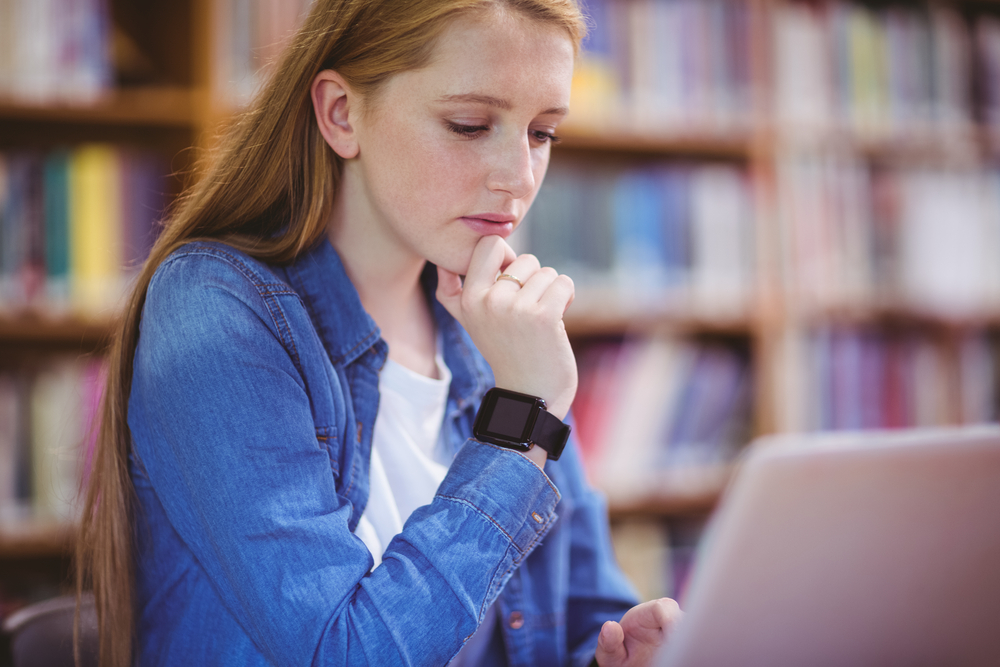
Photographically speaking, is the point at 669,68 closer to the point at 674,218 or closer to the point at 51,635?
the point at 674,218

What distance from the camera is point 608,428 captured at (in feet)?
6.13

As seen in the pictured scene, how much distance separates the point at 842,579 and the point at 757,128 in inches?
65.4

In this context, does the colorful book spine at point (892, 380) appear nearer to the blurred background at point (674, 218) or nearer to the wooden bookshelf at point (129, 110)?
the blurred background at point (674, 218)

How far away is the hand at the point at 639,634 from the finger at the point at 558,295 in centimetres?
30

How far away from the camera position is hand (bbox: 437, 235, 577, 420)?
2.48 feet

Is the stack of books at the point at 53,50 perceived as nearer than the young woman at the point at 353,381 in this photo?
No

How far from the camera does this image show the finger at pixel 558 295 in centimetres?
78

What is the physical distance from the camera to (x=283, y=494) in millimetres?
657

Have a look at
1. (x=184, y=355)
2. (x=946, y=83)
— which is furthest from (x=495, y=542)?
(x=946, y=83)

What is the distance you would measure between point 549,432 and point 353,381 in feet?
0.78

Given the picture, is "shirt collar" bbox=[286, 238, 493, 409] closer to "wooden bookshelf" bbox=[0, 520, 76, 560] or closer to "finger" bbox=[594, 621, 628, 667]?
"finger" bbox=[594, 621, 628, 667]

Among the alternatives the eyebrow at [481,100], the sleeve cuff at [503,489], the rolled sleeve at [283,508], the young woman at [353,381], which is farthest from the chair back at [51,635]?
the eyebrow at [481,100]

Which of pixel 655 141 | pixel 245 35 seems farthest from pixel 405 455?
pixel 655 141

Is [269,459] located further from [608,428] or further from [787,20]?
[787,20]
